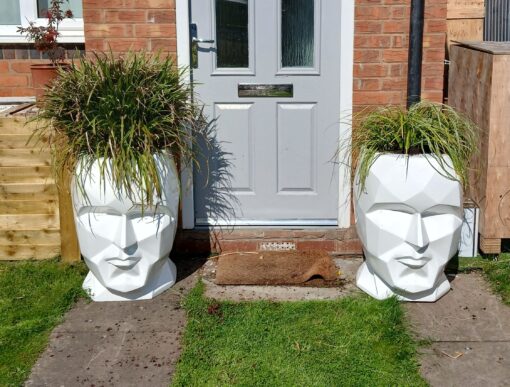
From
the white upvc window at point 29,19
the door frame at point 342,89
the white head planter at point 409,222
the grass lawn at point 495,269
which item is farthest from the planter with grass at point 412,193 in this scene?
the white upvc window at point 29,19

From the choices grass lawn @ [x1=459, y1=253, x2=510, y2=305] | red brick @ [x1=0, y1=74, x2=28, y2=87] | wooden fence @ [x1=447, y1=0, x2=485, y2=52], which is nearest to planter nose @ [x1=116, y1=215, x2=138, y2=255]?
grass lawn @ [x1=459, y1=253, x2=510, y2=305]

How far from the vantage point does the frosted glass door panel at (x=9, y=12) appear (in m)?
7.18

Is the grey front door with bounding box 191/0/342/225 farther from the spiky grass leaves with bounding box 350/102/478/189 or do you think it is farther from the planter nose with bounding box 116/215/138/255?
the planter nose with bounding box 116/215/138/255

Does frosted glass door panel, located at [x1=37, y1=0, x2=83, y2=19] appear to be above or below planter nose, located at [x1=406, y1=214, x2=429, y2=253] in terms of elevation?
above

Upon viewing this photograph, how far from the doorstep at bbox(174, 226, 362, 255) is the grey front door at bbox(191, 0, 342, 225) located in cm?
9

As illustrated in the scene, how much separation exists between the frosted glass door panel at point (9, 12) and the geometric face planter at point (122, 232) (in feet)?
9.68

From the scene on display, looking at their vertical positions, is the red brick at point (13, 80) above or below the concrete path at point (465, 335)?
above

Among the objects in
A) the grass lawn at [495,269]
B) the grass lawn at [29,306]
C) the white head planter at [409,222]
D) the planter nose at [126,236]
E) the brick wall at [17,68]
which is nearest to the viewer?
the grass lawn at [29,306]

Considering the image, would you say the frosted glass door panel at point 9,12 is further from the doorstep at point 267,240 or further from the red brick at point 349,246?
the red brick at point 349,246

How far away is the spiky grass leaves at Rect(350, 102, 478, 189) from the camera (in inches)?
187

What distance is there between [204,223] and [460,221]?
76.0 inches

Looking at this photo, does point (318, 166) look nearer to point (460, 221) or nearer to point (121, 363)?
point (460, 221)

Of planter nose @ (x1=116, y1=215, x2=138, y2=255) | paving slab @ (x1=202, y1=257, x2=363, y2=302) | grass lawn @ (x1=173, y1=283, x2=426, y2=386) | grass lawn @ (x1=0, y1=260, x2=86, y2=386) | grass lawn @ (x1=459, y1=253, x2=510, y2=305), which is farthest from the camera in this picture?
grass lawn @ (x1=459, y1=253, x2=510, y2=305)

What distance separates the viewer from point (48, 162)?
575 centimetres
